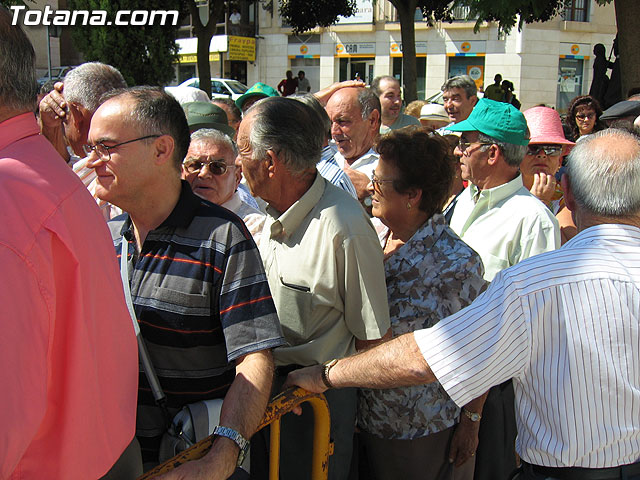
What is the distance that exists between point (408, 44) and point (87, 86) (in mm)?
11223

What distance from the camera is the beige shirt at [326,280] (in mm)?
2291

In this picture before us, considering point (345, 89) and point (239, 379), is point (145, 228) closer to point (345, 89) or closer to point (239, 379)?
point (239, 379)

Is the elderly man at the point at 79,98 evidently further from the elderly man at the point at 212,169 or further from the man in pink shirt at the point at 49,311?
the man in pink shirt at the point at 49,311

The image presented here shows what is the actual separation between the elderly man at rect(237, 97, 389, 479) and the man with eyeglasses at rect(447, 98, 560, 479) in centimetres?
68

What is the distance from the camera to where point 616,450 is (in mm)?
1620

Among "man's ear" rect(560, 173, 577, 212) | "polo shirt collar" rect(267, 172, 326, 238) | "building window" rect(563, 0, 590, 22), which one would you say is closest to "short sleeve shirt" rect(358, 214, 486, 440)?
"polo shirt collar" rect(267, 172, 326, 238)

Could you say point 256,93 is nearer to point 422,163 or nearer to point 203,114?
point 203,114

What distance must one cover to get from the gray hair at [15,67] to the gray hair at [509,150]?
253 centimetres

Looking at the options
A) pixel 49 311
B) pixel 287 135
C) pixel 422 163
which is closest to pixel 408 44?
pixel 422 163

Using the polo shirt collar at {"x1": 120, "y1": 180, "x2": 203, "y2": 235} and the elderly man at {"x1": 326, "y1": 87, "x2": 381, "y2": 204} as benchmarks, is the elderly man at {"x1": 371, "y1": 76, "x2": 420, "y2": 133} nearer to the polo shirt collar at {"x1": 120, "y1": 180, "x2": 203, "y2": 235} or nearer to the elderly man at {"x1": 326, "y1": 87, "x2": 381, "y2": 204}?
the elderly man at {"x1": 326, "y1": 87, "x2": 381, "y2": 204}

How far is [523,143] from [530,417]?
194 cm

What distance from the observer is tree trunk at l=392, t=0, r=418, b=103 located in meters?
13.6

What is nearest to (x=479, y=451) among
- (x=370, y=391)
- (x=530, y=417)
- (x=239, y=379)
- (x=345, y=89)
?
(x=370, y=391)

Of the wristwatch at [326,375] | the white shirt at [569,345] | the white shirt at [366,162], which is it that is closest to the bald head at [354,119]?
the white shirt at [366,162]
